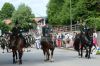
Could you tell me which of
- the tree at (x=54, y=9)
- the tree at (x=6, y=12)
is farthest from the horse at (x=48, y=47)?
the tree at (x=6, y=12)

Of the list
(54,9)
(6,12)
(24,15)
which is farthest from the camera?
(6,12)

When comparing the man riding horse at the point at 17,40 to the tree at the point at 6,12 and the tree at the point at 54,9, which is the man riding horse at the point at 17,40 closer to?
the tree at the point at 54,9

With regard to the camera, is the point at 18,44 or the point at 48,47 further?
the point at 48,47

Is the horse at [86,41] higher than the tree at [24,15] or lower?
lower

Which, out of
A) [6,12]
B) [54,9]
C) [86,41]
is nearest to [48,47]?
[86,41]

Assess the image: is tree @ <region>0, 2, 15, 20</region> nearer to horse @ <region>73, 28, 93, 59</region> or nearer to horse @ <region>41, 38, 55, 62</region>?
horse @ <region>73, 28, 93, 59</region>

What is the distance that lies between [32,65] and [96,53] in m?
10.9

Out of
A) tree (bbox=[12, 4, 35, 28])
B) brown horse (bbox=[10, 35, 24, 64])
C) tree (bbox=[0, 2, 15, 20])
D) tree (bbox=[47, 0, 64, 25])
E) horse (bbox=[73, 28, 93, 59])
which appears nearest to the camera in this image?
brown horse (bbox=[10, 35, 24, 64])

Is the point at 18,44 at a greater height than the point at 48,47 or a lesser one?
greater

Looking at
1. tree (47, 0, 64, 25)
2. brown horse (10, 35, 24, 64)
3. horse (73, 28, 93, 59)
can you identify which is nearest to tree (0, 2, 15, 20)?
tree (47, 0, 64, 25)

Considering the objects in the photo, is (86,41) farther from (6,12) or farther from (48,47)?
(6,12)

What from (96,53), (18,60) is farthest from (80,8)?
(18,60)

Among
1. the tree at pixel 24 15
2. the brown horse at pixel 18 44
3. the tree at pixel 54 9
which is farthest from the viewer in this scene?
the tree at pixel 24 15

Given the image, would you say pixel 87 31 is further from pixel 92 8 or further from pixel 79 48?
pixel 92 8
